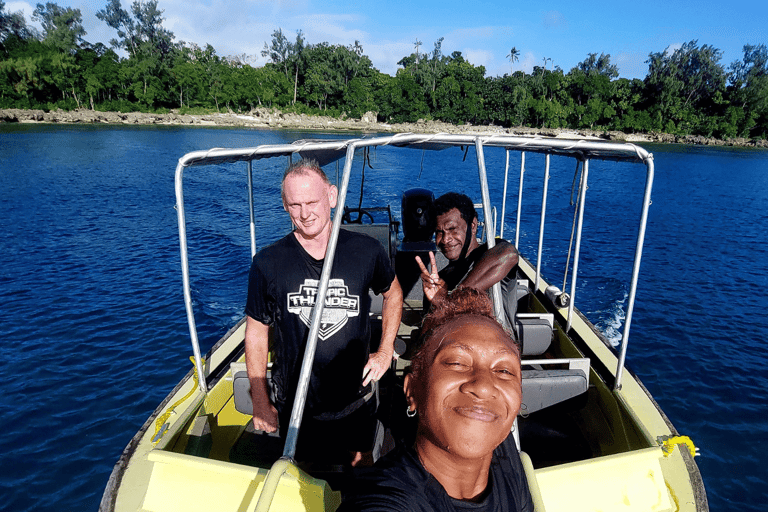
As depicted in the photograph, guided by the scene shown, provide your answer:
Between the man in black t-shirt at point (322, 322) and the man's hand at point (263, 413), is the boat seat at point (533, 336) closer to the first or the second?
the man in black t-shirt at point (322, 322)

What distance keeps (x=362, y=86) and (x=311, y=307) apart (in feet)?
326

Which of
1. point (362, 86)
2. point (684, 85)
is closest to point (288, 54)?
point (362, 86)

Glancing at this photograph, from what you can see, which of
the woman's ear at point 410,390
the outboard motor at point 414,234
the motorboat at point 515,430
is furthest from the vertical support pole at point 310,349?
the outboard motor at point 414,234

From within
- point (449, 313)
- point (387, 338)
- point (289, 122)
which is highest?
point (289, 122)

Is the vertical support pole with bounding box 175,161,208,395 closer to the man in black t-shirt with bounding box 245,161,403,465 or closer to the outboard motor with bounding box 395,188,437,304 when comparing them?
the man in black t-shirt with bounding box 245,161,403,465

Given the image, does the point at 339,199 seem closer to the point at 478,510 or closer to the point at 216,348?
the point at 478,510

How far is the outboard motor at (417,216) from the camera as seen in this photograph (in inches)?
272

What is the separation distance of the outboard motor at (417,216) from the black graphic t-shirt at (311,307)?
13.5 feet

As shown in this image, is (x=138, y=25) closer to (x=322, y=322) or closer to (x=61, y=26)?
(x=61, y=26)

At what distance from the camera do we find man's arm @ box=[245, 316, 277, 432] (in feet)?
9.53

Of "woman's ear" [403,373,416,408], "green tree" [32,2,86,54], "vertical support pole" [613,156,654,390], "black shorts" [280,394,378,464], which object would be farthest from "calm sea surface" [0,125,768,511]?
"green tree" [32,2,86,54]

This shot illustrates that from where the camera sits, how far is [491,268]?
Answer: 289 centimetres

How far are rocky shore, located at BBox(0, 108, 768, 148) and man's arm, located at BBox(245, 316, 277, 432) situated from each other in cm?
7419

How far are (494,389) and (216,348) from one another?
4.43 metres
